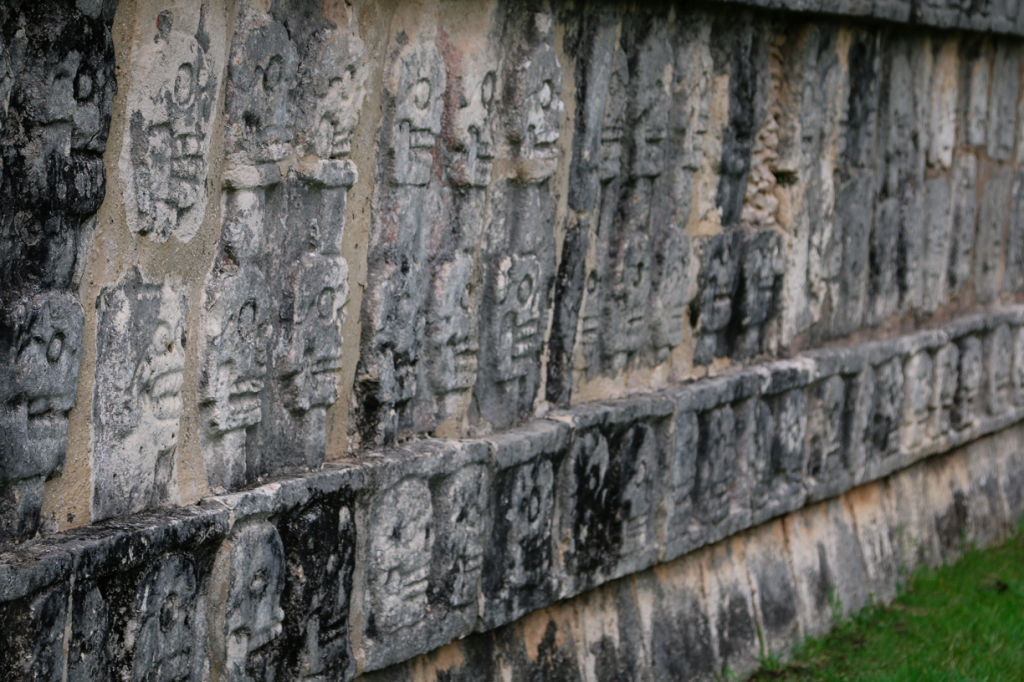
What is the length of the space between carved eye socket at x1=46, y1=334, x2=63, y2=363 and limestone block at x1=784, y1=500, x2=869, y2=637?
3580 mm

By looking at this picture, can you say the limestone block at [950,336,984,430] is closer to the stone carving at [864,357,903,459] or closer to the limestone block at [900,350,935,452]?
the limestone block at [900,350,935,452]

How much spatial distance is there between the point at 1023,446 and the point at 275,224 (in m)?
5.79

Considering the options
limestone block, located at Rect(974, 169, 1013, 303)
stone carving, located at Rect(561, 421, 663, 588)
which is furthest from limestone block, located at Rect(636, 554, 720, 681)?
limestone block, located at Rect(974, 169, 1013, 303)

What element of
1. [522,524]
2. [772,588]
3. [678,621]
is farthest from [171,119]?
[772,588]

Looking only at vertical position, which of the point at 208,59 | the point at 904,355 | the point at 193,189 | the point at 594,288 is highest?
the point at 208,59

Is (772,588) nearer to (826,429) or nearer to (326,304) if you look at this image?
(826,429)

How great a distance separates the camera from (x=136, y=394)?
2.50 m

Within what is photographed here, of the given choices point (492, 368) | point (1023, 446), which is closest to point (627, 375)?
point (492, 368)

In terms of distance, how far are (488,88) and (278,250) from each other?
2.90 feet

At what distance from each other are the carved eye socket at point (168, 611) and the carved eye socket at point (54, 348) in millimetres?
596

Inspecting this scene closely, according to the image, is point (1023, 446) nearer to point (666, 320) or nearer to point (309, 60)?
→ point (666, 320)

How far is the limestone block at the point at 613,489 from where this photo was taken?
387 cm

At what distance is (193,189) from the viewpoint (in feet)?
8.41

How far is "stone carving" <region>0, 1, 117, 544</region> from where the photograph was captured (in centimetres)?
218
